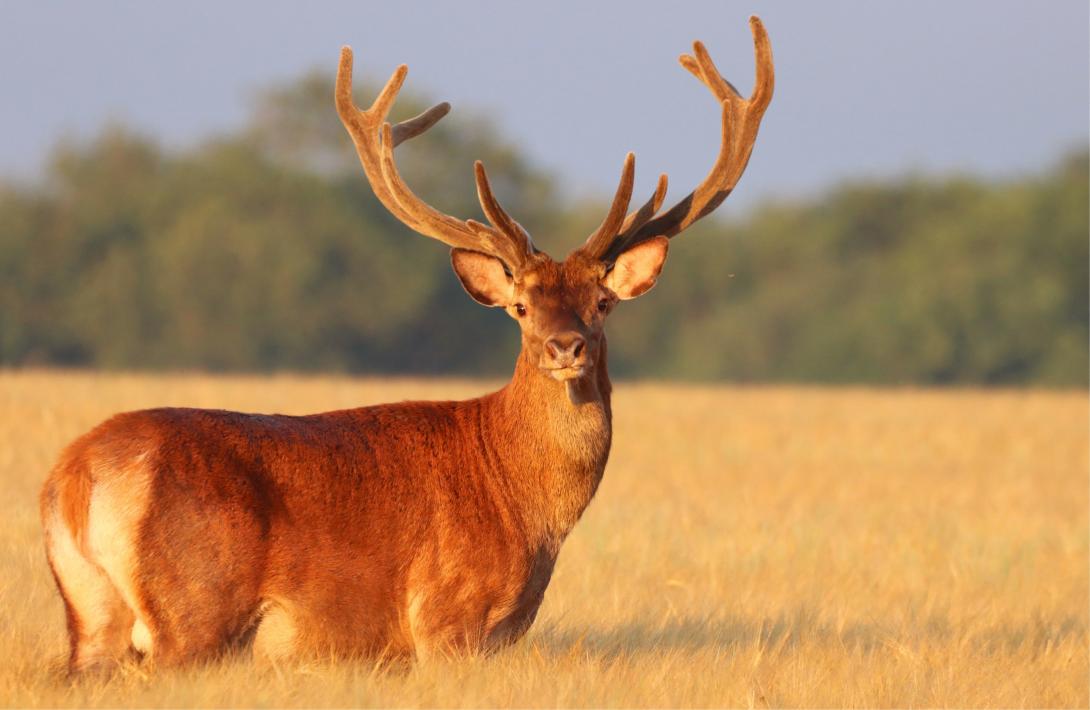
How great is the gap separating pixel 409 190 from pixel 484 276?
86cm

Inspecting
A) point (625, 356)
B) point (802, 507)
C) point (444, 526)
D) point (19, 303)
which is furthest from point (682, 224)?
point (625, 356)

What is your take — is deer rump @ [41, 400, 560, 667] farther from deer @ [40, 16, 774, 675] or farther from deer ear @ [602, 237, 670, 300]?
deer ear @ [602, 237, 670, 300]

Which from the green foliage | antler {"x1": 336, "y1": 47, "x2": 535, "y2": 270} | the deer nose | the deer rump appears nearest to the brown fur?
the deer rump

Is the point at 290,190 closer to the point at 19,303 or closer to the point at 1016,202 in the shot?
the point at 19,303

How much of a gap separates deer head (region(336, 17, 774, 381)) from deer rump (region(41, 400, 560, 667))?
73 cm

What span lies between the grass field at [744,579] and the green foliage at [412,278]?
2830 centimetres

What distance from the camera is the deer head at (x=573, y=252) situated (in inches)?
295

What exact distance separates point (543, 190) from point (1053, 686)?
53903 millimetres

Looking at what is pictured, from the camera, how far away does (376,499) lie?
7320mm

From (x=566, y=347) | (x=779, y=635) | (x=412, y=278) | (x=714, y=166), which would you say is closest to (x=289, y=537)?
(x=566, y=347)

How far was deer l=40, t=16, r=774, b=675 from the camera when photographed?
670cm

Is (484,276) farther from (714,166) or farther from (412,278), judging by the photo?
(412,278)

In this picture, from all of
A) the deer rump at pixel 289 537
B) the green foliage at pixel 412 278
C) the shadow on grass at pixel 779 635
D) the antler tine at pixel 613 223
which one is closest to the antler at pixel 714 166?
the antler tine at pixel 613 223

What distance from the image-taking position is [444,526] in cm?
742
